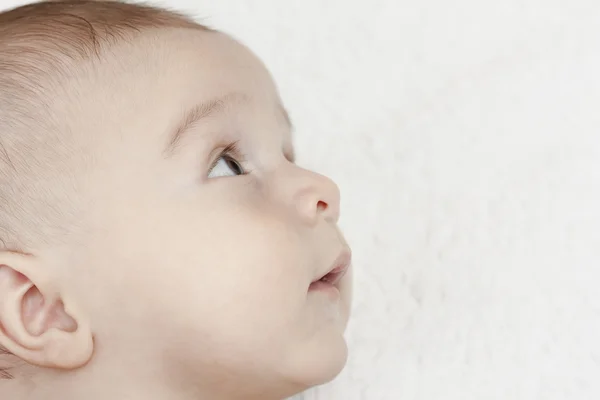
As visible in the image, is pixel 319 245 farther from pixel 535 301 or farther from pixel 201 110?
pixel 535 301

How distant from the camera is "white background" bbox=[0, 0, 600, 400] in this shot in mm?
1099

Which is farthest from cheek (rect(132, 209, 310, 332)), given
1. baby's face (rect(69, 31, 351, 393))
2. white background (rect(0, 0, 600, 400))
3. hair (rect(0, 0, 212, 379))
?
white background (rect(0, 0, 600, 400))

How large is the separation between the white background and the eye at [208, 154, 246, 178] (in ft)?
1.07

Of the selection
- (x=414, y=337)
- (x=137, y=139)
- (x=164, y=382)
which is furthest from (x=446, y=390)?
(x=137, y=139)

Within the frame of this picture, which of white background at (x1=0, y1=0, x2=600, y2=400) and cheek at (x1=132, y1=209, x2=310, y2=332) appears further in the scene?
white background at (x1=0, y1=0, x2=600, y2=400)

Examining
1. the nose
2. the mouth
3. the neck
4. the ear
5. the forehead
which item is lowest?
the neck

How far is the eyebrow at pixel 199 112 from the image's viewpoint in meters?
0.92

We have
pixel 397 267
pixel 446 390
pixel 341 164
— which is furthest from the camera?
pixel 341 164

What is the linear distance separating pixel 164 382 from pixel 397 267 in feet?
1.33

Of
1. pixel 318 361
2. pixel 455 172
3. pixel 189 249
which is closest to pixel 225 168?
pixel 189 249

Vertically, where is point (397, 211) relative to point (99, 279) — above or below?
above

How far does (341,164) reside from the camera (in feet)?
4.33

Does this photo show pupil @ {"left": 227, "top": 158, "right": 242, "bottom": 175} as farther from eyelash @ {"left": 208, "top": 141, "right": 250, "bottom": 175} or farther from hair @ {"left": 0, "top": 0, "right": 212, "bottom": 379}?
hair @ {"left": 0, "top": 0, "right": 212, "bottom": 379}

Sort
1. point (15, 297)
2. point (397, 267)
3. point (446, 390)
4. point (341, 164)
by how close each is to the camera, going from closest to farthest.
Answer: point (15, 297) → point (446, 390) → point (397, 267) → point (341, 164)
